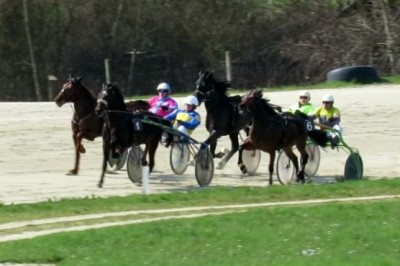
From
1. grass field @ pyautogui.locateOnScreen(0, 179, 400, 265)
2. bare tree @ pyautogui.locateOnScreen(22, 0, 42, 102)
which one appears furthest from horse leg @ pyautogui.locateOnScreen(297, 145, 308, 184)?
bare tree @ pyautogui.locateOnScreen(22, 0, 42, 102)

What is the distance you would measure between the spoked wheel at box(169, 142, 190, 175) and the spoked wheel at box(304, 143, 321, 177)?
2.60 meters

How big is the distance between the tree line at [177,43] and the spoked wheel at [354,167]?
16829 mm

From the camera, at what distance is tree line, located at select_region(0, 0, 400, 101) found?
4469 centimetres

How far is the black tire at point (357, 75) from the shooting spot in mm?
40531

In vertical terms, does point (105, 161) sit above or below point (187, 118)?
below

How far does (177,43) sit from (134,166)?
19791mm

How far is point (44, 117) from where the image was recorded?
115 ft

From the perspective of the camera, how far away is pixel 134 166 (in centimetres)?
2692

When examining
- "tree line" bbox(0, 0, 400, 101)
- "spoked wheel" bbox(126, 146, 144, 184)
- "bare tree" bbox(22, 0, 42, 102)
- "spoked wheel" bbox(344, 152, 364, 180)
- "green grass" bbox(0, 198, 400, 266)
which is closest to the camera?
"green grass" bbox(0, 198, 400, 266)

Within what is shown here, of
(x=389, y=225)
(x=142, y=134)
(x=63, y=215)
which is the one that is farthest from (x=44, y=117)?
(x=389, y=225)

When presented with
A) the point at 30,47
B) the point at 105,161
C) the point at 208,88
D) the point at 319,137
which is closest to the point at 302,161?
the point at 319,137

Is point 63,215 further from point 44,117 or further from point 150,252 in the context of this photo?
point 44,117

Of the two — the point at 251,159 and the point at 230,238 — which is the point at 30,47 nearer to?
the point at 251,159

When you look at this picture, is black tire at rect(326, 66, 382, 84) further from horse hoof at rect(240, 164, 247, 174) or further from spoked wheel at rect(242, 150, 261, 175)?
horse hoof at rect(240, 164, 247, 174)
